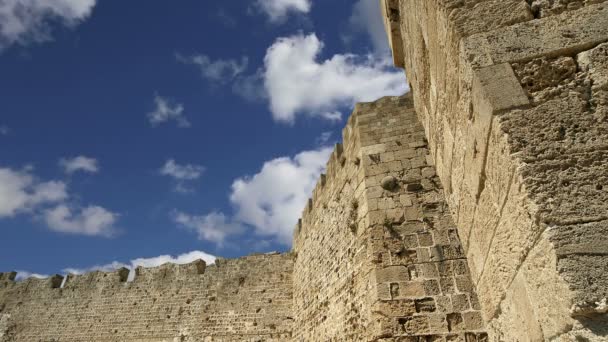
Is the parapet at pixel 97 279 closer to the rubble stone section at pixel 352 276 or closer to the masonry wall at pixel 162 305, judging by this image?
the masonry wall at pixel 162 305

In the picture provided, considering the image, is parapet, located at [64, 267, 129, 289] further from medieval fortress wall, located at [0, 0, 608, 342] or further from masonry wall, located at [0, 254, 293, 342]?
medieval fortress wall, located at [0, 0, 608, 342]

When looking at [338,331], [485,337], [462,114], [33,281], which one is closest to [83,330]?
[33,281]

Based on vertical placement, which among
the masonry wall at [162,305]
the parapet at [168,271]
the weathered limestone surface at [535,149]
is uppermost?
the parapet at [168,271]

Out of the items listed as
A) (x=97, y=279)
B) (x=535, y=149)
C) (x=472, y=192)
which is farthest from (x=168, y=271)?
(x=535, y=149)

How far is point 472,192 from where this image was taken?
10.6 feet

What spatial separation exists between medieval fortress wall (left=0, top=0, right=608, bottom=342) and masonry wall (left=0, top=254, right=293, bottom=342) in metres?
1.53

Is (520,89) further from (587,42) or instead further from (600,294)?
(600,294)

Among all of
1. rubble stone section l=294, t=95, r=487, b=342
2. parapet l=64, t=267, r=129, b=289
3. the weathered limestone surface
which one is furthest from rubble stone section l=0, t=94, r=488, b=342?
the weathered limestone surface

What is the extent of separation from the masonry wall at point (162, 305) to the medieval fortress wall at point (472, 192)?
1534 mm

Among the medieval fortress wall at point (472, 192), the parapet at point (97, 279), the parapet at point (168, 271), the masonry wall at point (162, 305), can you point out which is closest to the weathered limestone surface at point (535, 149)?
the medieval fortress wall at point (472, 192)

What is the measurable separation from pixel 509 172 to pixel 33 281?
719 inches

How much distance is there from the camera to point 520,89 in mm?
2352

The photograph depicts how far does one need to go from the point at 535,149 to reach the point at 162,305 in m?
12.8

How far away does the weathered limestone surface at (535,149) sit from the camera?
6.24 feet
